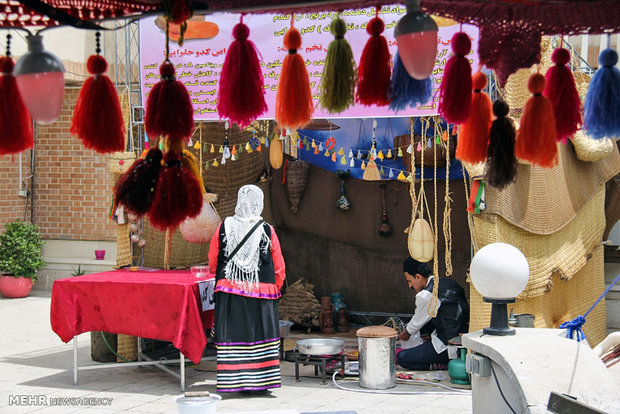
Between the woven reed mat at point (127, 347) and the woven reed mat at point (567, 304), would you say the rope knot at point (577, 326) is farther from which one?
the woven reed mat at point (127, 347)

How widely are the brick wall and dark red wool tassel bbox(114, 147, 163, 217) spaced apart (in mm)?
10040

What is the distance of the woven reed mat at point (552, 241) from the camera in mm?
6578

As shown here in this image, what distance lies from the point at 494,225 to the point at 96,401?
145 inches

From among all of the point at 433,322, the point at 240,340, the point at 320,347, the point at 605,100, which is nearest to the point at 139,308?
the point at 240,340

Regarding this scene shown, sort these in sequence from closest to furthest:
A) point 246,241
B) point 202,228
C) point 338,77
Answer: point 338,77 < point 246,241 < point 202,228

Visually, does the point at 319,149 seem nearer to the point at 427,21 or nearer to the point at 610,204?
the point at 610,204

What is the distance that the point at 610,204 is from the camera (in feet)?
27.8

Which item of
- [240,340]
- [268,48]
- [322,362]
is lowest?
[322,362]

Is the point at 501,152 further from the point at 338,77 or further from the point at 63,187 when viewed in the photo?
the point at 63,187

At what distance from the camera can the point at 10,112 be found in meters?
2.86

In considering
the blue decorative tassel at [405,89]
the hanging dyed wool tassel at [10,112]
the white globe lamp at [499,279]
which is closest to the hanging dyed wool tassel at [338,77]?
the blue decorative tassel at [405,89]

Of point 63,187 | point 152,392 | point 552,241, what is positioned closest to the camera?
point 152,392

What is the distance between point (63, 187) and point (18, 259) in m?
1.43

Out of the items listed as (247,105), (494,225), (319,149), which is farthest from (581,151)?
(247,105)
